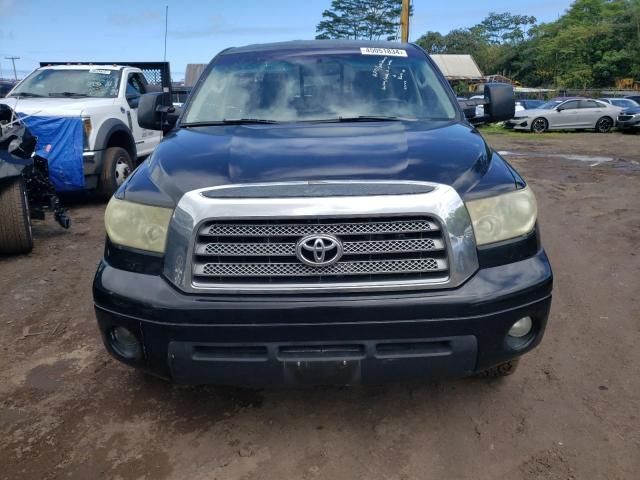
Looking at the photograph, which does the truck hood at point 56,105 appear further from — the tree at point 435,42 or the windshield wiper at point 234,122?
the tree at point 435,42

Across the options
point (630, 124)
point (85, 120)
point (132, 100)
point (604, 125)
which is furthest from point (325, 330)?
point (604, 125)

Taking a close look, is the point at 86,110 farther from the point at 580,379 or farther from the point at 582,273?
the point at 580,379

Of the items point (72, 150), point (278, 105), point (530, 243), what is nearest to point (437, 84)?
point (278, 105)

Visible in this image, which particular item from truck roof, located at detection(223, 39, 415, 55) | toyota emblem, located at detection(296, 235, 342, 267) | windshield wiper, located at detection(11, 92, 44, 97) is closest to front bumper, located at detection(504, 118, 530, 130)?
windshield wiper, located at detection(11, 92, 44, 97)

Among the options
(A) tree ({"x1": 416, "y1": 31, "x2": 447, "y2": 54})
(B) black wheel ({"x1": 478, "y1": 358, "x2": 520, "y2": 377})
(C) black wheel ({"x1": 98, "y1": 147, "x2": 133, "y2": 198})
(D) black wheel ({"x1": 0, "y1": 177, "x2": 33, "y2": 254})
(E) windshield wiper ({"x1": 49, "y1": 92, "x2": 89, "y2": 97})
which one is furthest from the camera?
(A) tree ({"x1": 416, "y1": 31, "x2": 447, "y2": 54})

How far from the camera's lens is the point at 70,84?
324 inches

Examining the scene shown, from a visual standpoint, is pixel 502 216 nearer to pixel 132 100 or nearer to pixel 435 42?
pixel 132 100

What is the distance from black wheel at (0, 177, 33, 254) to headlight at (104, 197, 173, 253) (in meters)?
3.20

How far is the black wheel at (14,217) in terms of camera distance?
5137 mm

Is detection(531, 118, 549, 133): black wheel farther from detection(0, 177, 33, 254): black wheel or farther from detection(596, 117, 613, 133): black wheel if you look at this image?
detection(0, 177, 33, 254): black wheel

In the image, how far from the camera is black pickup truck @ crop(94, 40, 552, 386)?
7.15 ft

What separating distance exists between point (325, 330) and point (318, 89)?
1866mm

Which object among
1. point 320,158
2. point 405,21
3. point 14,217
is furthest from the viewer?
point 405,21

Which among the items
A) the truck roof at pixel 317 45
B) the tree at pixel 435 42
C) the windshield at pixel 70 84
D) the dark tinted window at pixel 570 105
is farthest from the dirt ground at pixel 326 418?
the tree at pixel 435 42
